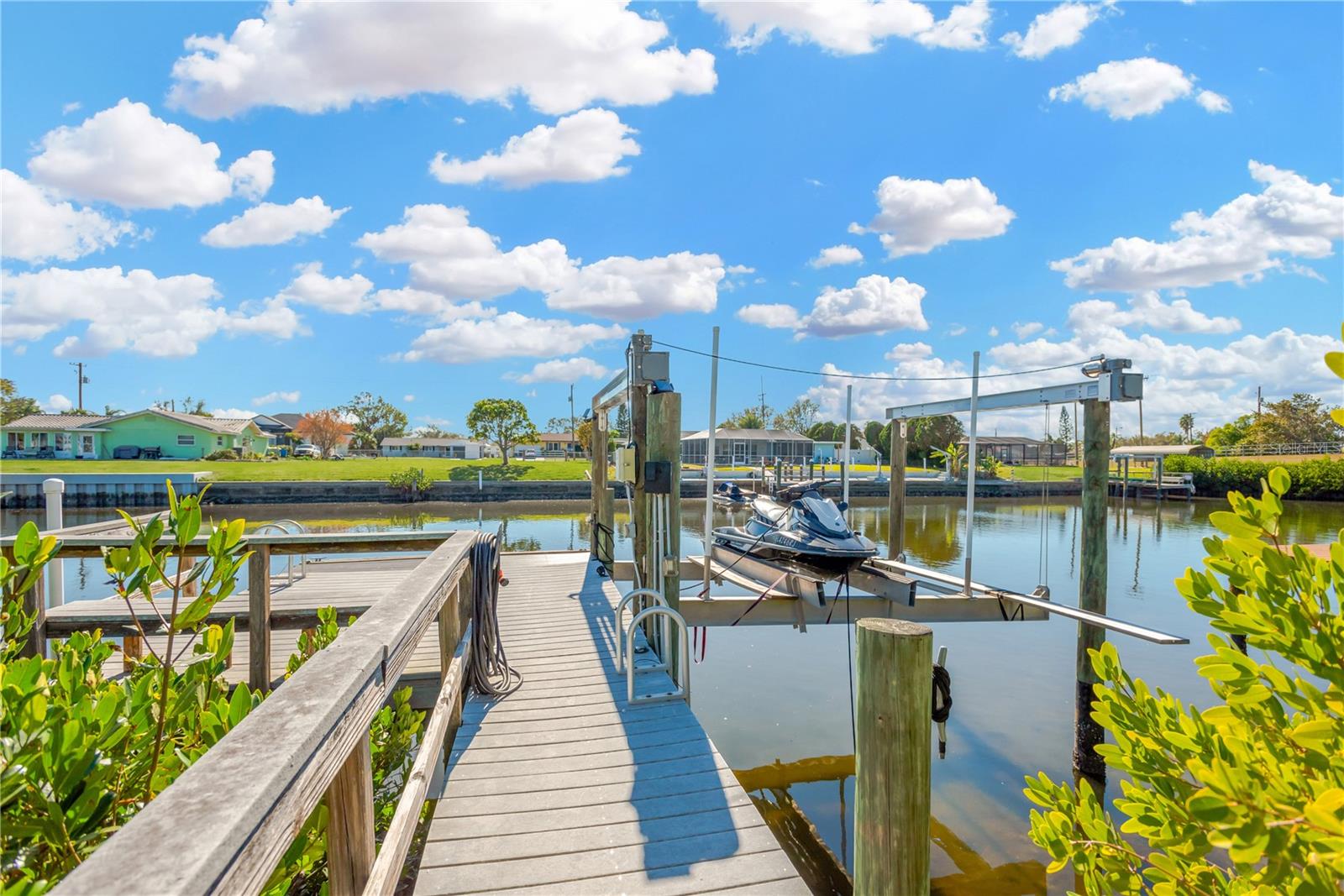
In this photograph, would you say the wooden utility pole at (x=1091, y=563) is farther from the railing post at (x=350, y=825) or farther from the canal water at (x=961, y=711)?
the railing post at (x=350, y=825)

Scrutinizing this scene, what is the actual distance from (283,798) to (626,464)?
5.45m

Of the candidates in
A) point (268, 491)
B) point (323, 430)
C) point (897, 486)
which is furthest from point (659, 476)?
point (323, 430)

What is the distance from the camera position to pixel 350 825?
1895 mm

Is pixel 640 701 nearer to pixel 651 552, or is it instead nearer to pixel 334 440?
pixel 651 552

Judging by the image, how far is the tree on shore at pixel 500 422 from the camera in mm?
48469

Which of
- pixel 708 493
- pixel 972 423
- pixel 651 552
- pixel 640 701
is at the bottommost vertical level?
pixel 640 701

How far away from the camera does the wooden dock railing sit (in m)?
0.90

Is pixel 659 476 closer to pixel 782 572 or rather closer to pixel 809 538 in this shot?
pixel 782 572

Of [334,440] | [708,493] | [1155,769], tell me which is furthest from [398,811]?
[334,440]

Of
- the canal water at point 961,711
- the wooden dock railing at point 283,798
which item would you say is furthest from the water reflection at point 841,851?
the wooden dock railing at point 283,798

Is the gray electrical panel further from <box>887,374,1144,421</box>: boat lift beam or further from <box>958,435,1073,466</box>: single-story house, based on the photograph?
<box>958,435,1073,466</box>: single-story house

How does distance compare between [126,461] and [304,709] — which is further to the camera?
[126,461]

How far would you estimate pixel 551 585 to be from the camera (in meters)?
8.63

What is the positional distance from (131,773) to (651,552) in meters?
4.16
